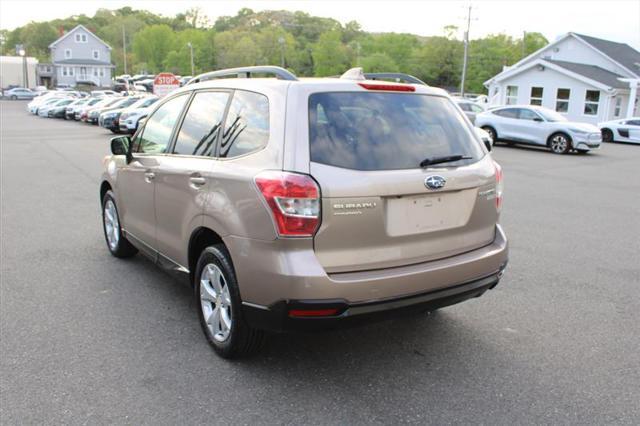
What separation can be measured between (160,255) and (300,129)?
6.46 feet

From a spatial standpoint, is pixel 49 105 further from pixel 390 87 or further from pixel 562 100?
pixel 390 87

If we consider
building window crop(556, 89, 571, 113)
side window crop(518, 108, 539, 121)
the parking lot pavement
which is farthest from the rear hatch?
building window crop(556, 89, 571, 113)

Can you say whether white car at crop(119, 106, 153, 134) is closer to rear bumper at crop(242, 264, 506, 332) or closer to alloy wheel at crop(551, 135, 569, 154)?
alloy wheel at crop(551, 135, 569, 154)

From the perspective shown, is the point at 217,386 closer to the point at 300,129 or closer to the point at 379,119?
the point at 300,129

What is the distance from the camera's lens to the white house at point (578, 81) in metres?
34.8

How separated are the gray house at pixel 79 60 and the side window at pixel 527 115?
85998 millimetres

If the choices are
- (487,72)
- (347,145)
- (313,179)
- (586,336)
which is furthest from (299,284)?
(487,72)

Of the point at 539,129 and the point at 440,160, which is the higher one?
the point at 440,160

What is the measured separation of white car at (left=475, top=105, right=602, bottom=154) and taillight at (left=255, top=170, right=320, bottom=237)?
18.3 meters

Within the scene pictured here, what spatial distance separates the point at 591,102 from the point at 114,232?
35.4 metres

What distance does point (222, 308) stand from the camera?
12.1 feet

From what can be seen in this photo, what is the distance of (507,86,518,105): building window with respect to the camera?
39.2m

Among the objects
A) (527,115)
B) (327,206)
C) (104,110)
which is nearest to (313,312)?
(327,206)

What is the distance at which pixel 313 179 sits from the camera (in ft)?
10.2
